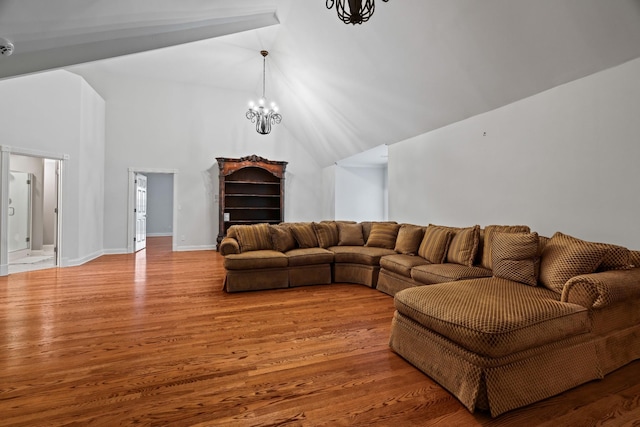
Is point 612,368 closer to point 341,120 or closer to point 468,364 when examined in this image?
point 468,364

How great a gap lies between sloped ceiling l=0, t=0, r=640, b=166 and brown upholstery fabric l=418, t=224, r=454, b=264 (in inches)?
65.4

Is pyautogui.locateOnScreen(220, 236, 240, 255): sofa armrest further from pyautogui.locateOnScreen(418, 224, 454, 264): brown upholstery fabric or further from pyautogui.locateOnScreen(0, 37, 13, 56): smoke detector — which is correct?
pyautogui.locateOnScreen(0, 37, 13, 56): smoke detector

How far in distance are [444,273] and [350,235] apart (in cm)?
203

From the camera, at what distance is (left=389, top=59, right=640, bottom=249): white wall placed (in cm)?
250

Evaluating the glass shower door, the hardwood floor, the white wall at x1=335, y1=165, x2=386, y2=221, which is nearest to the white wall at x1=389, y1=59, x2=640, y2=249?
the hardwood floor

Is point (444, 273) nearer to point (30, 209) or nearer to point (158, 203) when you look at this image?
point (30, 209)

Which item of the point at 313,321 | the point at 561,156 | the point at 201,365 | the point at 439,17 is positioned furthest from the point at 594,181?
the point at 201,365

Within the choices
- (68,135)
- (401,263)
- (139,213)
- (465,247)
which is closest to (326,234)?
(401,263)

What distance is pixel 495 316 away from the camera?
1.66 metres

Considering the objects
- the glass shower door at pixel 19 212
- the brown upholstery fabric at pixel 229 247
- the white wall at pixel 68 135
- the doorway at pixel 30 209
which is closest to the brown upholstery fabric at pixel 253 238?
the brown upholstery fabric at pixel 229 247

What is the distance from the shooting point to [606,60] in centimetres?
254

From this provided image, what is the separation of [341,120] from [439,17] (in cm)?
311

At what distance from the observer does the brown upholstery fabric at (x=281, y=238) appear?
175 inches

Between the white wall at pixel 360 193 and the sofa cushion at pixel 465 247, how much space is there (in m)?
4.72
